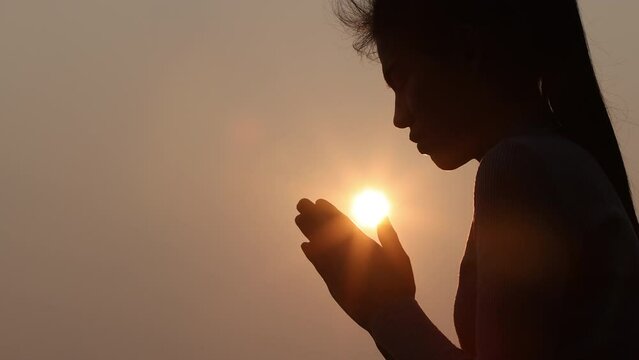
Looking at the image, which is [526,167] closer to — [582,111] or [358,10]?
[582,111]

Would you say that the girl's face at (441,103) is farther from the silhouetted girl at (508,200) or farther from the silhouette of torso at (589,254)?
the silhouette of torso at (589,254)

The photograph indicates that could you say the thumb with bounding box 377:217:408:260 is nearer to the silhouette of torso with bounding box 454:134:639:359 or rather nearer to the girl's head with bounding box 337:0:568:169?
the girl's head with bounding box 337:0:568:169

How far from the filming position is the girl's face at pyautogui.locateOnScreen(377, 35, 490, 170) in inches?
53.5

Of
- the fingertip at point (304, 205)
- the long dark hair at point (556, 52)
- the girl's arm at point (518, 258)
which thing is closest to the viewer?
the girl's arm at point (518, 258)

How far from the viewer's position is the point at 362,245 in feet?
4.66

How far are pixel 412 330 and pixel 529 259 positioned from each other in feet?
0.87

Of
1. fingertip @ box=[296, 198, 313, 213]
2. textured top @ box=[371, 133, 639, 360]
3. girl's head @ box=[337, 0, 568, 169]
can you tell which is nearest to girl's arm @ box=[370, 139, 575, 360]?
textured top @ box=[371, 133, 639, 360]

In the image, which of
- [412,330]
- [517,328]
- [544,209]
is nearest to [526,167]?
[544,209]

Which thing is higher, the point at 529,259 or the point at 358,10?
the point at 358,10

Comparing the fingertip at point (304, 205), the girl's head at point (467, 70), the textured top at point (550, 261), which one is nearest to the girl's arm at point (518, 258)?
the textured top at point (550, 261)

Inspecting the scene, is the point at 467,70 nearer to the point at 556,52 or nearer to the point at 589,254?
the point at 556,52

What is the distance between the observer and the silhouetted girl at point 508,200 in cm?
111

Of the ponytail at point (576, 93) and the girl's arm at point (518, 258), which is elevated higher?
the ponytail at point (576, 93)

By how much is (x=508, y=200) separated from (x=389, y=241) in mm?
303
